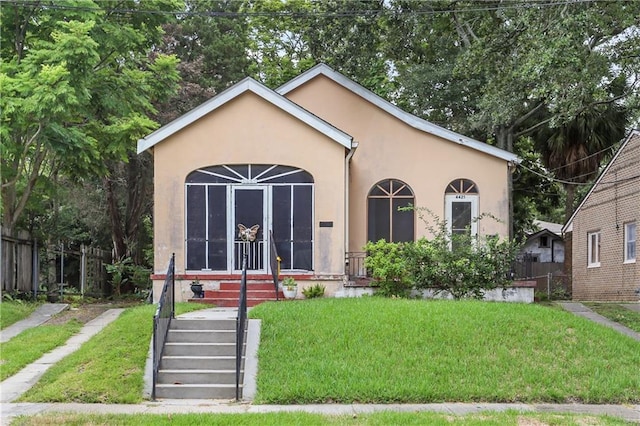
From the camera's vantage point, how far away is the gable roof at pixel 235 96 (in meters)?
16.0

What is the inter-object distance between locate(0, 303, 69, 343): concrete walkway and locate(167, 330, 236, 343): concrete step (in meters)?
3.84

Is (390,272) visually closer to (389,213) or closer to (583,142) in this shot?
(389,213)

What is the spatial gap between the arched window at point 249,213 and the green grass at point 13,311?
3941mm

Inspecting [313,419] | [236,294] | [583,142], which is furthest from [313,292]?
[583,142]

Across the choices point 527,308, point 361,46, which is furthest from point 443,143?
point 527,308

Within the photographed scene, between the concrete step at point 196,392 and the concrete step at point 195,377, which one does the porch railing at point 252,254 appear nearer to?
the concrete step at point 195,377

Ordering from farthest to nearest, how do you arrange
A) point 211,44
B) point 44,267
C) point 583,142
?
1. point 211,44
2. point 583,142
3. point 44,267

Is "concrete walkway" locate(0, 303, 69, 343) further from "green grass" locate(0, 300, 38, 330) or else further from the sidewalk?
the sidewalk

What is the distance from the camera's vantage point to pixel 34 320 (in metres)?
14.5

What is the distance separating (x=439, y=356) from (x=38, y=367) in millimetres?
6266

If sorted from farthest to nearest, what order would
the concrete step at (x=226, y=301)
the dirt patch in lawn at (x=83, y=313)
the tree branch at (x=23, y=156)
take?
the tree branch at (x=23, y=156), the concrete step at (x=226, y=301), the dirt patch in lawn at (x=83, y=313)

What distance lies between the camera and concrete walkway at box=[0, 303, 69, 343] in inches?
510

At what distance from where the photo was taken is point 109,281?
22.9m

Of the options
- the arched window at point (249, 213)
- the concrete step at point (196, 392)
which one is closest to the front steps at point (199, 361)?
the concrete step at point (196, 392)
